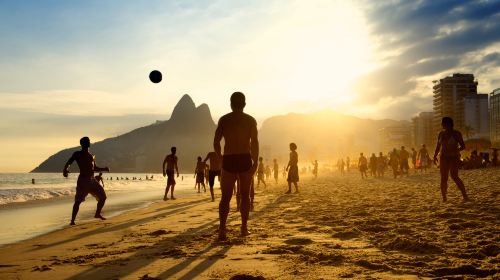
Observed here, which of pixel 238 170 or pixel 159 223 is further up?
pixel 238 170

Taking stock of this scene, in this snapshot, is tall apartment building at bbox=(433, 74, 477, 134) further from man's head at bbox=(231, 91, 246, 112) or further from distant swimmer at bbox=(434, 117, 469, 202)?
man's head at bbox=(231, 91, 246, 112)

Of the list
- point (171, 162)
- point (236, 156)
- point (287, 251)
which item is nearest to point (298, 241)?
point (287, 251)

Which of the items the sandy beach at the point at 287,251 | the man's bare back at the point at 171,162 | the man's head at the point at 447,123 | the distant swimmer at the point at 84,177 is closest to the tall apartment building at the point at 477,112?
the man's bare back at the point at 171,162

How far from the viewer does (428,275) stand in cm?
332

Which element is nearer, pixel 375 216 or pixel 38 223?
pixel 375 216

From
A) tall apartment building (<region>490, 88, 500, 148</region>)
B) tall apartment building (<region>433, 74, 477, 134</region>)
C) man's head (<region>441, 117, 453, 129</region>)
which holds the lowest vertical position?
man's head (<region>441, 117, 453, 129</region>)

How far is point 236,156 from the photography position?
18.6 feet

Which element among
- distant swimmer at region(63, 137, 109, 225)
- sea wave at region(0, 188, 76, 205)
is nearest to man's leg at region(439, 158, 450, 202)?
distant swimmer at region(63, 137, 109, 225)

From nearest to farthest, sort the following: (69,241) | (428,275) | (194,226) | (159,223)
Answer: (428,275) → (69,241) → (194,226) → (159,223)

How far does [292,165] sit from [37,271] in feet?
39.0

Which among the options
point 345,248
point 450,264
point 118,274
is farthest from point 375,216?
point 118,274

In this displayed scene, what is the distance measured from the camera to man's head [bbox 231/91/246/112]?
5.84 meters

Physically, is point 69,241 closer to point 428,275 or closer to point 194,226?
point 194,226

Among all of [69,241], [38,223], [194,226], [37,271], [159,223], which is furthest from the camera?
[38,223]
